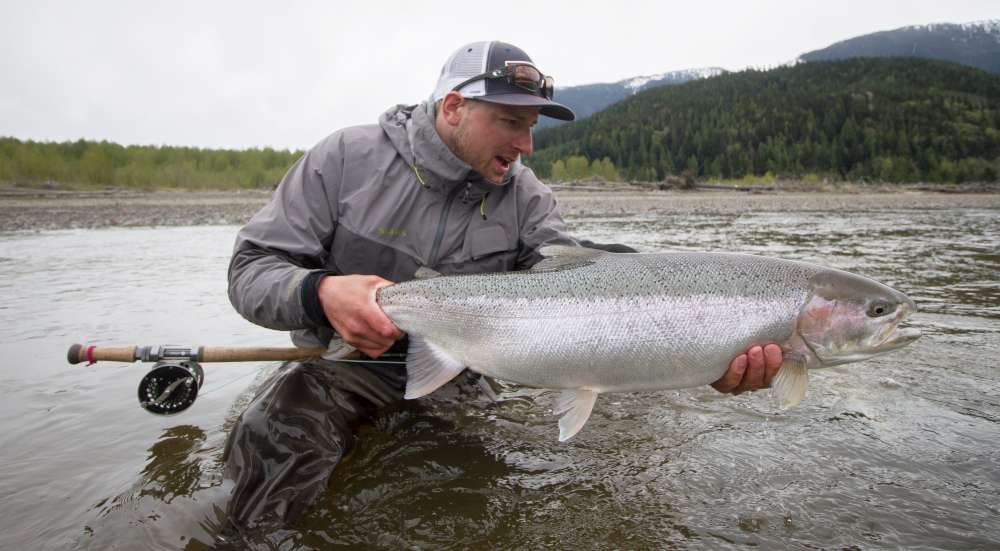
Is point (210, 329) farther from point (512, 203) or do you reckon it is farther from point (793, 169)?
point (793, 169)

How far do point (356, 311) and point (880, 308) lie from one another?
206 centimetres

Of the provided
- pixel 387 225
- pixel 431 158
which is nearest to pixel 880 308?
pixel 431 158

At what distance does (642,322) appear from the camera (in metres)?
2.30

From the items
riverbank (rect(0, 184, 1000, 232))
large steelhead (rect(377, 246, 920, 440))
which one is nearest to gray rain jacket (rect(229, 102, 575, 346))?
large steelhead (rect(377, 246, 920, 440))

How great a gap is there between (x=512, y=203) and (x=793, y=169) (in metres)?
70.8

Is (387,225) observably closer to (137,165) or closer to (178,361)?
(178,361)

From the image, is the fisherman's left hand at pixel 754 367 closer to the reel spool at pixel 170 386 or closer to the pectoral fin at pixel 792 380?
the pectoral fin at pixel 792 380

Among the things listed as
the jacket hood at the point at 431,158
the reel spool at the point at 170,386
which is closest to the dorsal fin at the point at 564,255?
the jacket hood at the point at 431,158

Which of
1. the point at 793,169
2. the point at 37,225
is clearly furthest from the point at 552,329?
the point at 793,169

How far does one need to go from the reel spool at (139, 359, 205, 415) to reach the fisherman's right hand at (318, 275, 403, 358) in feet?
2.96

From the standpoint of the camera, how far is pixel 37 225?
556 inches

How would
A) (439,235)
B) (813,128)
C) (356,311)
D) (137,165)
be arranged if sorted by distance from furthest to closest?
(813,128)
(137,165)
(439,235)
(356,311)

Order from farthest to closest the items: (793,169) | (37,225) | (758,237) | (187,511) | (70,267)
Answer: (793,169) → (37,225) → (758,237) → (70,267) → (187,511)

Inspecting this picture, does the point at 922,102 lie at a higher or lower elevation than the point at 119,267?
higher
